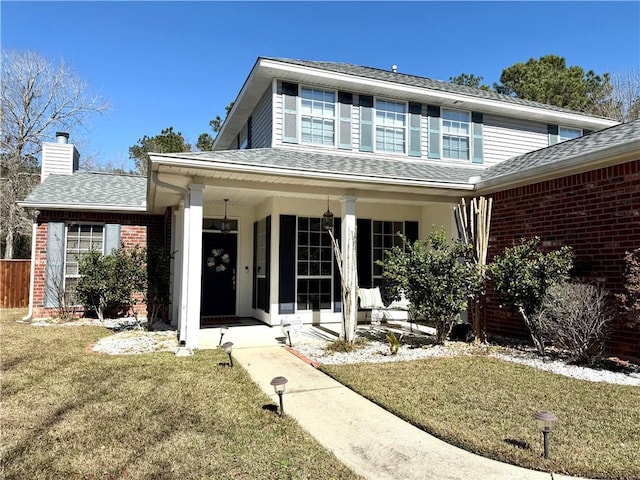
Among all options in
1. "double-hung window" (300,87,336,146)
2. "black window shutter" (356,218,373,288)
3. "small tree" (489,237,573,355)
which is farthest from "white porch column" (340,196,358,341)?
"double-hung window" (300,87,336,146)

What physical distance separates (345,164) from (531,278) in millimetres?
4114

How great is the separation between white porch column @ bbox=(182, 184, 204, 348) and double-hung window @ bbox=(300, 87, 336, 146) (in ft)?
12.8

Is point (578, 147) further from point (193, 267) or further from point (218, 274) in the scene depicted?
point (218, 274)

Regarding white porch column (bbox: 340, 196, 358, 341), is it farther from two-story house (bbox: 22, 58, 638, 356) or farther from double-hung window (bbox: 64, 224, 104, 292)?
double-hung window (bbox: 64, 224, 104, 292)

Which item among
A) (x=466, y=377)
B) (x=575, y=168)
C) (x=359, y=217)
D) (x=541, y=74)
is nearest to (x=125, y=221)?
(x=359, y=217)

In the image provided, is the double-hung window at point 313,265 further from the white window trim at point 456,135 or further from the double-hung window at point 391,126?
the white window trim at point 456,135

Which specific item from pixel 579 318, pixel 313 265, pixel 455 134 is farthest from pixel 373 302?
pixel 455 134

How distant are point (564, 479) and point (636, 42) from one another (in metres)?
17.8

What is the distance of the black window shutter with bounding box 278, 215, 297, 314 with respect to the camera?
30.8 ft

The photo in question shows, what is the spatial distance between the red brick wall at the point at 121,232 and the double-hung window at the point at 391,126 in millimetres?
5784

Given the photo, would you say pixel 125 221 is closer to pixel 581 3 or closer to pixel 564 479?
pixel 564 479

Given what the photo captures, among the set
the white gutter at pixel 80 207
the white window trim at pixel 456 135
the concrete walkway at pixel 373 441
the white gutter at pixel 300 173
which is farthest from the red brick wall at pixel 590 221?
the white gutter at pixel 80 207

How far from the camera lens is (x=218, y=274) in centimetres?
1062

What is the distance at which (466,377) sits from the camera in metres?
5.21
